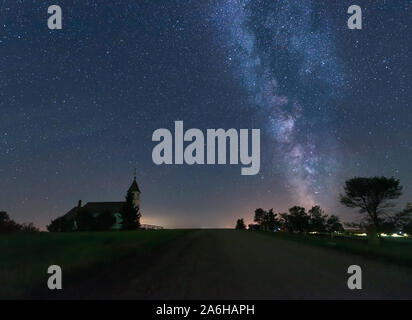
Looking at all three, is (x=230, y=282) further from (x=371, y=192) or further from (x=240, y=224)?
(x=240, y=224)

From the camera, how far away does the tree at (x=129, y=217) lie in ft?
250

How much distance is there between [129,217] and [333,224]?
61.3 m

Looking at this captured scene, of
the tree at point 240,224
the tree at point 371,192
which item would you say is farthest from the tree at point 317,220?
the tree at point 240,224

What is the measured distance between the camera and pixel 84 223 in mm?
71938

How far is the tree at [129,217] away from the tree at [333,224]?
57991 mm

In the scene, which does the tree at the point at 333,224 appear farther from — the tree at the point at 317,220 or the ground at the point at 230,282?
the ground at the point at 230,282

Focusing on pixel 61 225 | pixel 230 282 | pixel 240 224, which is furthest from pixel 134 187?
pixel 230 282

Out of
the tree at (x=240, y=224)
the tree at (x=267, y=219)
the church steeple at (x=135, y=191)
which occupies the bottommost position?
the tree at (x=240, y=224)

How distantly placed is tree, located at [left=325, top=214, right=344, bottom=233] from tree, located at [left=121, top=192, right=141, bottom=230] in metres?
58.0

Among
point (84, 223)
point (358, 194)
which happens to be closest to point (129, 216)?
point (84, 223)

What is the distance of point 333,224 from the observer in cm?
9350

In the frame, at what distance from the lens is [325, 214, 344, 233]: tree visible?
92.3 m

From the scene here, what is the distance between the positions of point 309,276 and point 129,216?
238 ft

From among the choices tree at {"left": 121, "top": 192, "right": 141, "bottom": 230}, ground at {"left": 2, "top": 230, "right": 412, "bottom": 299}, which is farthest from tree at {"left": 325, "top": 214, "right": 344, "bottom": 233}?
ground at {"left": 2, "top": 230, "right": 412, "bottom": 299}
